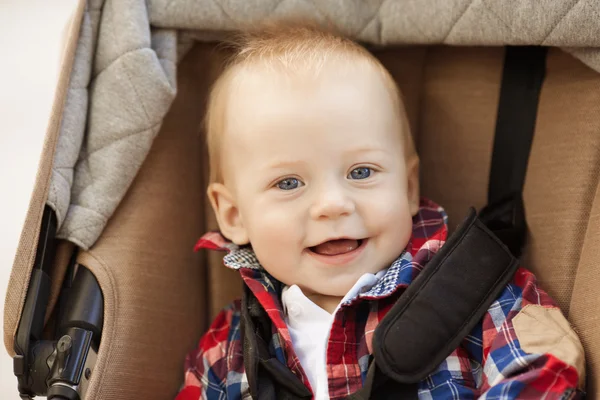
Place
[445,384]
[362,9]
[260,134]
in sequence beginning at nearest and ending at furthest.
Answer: [445,384], [260,134], [362,9]

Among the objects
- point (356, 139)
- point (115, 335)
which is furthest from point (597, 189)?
point (115, 335)

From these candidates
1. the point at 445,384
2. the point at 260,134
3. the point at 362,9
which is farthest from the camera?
the point at 362,9

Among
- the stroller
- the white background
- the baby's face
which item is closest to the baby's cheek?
the baby's face

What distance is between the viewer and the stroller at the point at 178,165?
1165mm

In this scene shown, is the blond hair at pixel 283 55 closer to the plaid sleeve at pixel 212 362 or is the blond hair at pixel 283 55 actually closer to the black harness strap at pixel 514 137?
the black harness strap at pixel 514 137

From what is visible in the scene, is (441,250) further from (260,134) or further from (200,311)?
(200,311)

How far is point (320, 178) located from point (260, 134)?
0.43 feet

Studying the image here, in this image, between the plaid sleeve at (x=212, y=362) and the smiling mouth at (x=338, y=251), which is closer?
the smiling mouth at (x=338, y=251)

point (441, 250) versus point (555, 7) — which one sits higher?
point (555, 7)

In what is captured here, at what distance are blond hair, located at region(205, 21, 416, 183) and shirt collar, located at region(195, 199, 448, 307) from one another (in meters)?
0.12

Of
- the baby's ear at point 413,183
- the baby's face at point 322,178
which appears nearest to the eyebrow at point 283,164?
the baby's face at point 322,178

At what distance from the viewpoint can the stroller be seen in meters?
1.17

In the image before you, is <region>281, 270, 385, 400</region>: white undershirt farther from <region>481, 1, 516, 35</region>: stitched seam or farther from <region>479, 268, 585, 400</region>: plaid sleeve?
<region>481, 1, 516, 35</region>: stitched seam

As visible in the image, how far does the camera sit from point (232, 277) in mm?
1465
